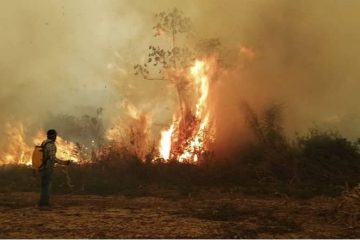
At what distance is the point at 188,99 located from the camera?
22828 millimetres

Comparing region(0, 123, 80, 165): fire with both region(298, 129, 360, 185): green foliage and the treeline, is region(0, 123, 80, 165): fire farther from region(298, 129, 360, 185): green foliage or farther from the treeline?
region(298, 129, 360, 185): green foliage

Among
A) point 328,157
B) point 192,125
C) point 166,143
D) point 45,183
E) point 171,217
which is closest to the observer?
point 171,217

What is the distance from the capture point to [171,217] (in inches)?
418

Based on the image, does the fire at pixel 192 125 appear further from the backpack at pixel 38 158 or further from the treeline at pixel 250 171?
the backpack at pixel 38 158

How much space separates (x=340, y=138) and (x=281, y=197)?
6868mm

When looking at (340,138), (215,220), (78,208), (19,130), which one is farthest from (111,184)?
(19,130)

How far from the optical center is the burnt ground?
880cm

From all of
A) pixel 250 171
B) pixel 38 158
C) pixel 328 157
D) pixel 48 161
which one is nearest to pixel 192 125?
pixel 250 171

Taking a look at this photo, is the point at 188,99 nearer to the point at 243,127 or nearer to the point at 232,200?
the point at 243,127

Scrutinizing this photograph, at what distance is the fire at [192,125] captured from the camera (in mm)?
21500

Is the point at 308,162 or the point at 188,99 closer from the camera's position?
the point at 308,162

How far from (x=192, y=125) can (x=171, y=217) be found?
11.7 meters

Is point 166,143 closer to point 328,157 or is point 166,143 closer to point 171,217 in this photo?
point 328,157

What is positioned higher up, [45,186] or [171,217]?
[45,186]
